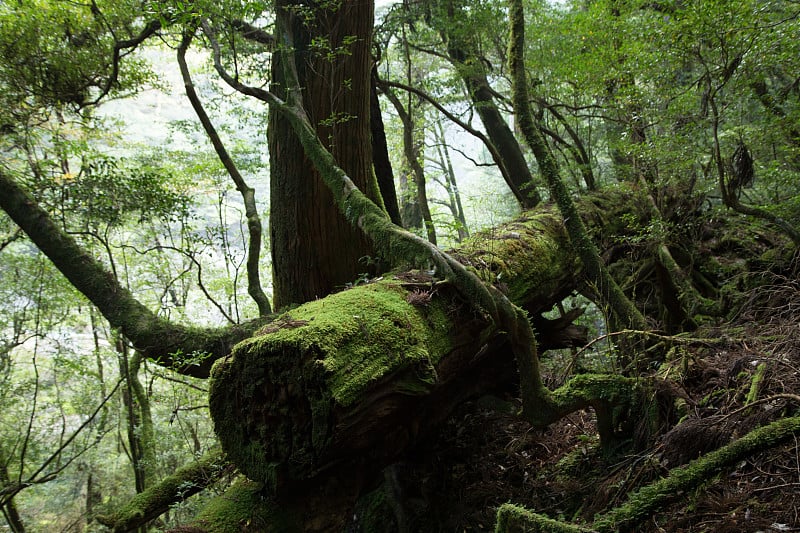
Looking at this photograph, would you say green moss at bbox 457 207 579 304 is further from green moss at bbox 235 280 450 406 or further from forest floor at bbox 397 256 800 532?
forest floor at bbox 397 256 800 532

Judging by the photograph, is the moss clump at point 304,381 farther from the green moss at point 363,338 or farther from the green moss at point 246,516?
the green moss at point 246,516

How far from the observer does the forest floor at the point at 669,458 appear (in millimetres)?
2215

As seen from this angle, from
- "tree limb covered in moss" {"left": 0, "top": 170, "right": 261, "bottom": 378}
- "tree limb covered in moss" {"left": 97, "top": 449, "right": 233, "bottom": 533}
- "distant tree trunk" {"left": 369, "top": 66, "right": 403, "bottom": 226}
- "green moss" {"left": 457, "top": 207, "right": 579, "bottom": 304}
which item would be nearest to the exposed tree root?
"green moss" {"left": 457, "top": 207, "right": 579, "bottom": 304}

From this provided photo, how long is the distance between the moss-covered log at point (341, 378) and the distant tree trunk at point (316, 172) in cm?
202

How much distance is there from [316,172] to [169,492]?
345cm

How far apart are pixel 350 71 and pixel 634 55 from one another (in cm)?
399

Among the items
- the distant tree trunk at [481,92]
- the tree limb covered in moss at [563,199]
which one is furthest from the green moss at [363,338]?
the distant tree trunk at [481,92]

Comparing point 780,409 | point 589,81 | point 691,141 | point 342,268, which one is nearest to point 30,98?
point 342,268

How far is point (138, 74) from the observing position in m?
7.43

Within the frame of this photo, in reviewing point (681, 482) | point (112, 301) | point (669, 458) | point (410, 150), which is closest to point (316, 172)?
point (112, 301)

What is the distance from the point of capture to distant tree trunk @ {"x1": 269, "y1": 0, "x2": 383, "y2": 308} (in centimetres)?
516

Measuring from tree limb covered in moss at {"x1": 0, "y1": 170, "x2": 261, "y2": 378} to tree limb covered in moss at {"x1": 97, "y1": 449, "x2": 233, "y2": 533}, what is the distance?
130 cm

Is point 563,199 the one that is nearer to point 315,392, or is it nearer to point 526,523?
point 526,523

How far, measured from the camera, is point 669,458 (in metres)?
2.64
